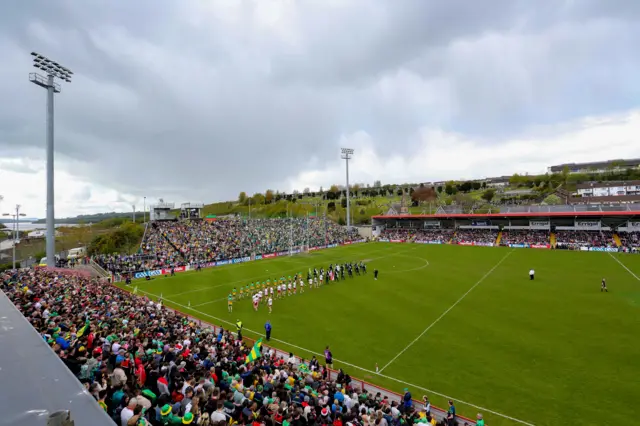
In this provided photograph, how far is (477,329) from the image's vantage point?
18812 mm

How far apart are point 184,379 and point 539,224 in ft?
219

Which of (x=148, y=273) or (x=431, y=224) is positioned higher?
(x=431, y=224)

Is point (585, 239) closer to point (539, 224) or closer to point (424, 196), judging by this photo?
point (539, 224)

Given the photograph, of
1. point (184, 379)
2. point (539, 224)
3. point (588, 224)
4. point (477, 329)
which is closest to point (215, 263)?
point (477, 329)

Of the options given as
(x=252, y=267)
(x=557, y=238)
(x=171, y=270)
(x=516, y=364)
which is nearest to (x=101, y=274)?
(x=171, y=270)

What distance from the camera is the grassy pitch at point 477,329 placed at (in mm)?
12273

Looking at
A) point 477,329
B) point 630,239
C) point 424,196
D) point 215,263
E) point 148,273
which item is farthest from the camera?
point 424,196

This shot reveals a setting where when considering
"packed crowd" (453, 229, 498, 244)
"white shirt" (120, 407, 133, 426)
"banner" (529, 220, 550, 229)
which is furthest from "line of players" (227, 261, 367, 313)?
"banner" (529, 220, 550, 229)

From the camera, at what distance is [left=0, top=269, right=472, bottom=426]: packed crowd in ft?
21.8

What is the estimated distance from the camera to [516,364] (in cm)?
1459

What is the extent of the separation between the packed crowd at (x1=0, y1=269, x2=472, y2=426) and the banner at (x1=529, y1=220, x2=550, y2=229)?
59708 mm

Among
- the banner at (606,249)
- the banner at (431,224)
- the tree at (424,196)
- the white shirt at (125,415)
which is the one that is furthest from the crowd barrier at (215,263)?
the tree at (424,196)

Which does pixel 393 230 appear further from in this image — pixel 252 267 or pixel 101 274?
pixel 101 274

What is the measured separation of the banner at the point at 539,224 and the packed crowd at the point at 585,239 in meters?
2.79
